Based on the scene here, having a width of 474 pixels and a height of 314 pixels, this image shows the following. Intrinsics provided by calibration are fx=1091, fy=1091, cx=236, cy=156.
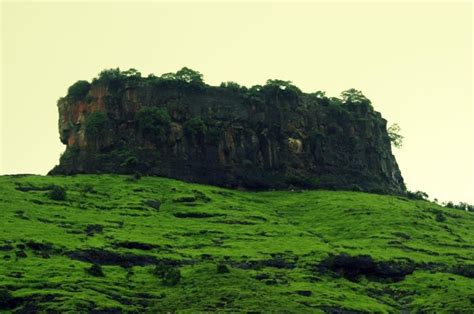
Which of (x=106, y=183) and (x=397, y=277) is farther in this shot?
(x=106, y=183)

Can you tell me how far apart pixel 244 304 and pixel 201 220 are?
51.8 meters

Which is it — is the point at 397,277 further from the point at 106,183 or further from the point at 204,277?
the point at 106,183

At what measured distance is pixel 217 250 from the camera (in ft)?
506

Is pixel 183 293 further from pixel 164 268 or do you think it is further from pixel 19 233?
pixel 19 233

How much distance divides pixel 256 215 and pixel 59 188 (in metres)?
32.9

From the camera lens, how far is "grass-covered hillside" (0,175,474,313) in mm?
127750

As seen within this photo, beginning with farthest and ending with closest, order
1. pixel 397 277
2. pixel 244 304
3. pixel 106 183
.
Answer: pixel 106 183 < pixel 397 277 < pixel 244 304

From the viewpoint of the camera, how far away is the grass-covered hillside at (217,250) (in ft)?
419

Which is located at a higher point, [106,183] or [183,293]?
[106,183]

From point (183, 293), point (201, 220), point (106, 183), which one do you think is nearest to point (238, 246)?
point (201, 220)

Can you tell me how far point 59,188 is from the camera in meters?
181

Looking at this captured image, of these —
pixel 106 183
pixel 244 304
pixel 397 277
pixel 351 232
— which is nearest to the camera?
pixel 244 304

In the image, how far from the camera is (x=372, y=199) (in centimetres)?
19612

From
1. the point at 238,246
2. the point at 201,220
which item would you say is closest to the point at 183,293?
the point at 238,246
